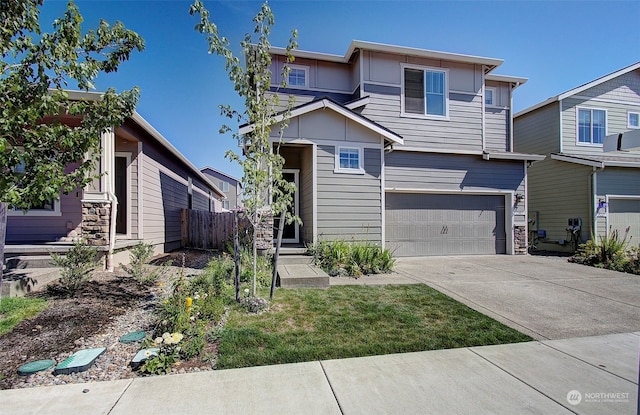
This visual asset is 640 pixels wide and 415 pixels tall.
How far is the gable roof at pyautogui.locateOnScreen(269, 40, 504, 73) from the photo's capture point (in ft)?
31.9

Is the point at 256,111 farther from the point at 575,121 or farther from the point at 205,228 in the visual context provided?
the point at 575,121

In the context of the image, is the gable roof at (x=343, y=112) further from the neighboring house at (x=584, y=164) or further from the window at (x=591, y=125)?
the window at (x=591, y=125)

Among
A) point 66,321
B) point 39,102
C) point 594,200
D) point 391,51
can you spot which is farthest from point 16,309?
point 594,200

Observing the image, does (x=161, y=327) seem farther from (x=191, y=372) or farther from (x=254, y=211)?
(x=254, y=211)

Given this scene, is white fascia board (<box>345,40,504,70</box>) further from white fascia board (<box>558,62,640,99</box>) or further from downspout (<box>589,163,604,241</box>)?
downspout (<box>589,163,604,241</box>)

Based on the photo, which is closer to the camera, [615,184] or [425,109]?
[425,109]

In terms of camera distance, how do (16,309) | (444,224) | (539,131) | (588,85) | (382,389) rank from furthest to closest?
(539,131), (588,85), (444,224), (16,309), (382,389)

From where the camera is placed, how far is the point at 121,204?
8.94 metres

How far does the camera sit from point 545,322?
14.0 ft

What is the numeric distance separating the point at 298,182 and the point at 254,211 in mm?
5407

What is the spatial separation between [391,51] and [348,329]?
914 cm

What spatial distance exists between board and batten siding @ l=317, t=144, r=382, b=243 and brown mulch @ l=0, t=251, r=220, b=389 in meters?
4.58

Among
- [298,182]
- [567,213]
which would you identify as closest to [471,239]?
[567,213]

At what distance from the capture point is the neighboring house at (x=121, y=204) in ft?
22.7
